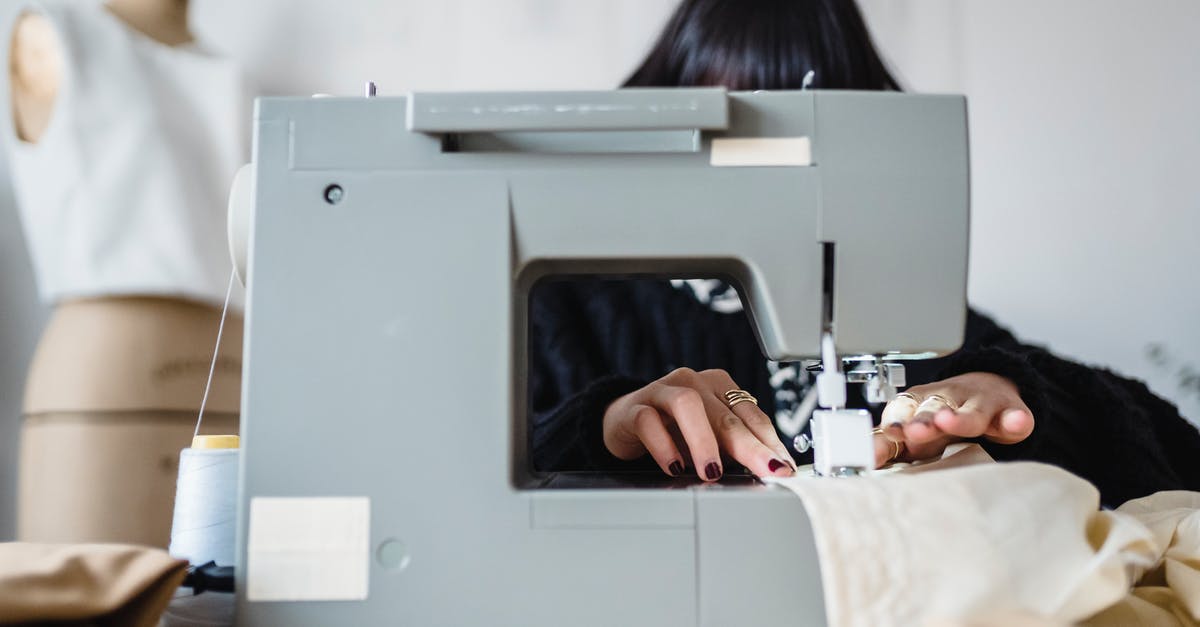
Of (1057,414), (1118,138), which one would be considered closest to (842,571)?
(1057,414)

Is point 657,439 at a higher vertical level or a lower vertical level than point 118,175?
lower

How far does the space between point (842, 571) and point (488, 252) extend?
29 centimetres

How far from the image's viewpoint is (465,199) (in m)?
0.56

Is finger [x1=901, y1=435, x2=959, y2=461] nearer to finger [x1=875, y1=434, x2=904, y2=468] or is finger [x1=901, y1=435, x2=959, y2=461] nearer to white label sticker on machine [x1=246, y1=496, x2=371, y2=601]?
finger [x1=875, y1=434, x2=904, y2=468]

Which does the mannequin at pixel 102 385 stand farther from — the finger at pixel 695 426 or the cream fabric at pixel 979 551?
the cream fabric at pixel 979 551

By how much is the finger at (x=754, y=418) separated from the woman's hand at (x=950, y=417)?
2.9 inches

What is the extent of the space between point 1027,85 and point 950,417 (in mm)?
1230

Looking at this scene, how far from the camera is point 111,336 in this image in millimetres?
1166

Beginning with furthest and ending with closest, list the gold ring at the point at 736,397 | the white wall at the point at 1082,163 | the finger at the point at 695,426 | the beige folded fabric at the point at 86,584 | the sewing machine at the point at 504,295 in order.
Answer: the white wall at the point at 1082,163 < the gold ring at the point at 736,397 < the finger at the point at 695,426 < the sewing machine at the point at 504,295 < the beige folded fabric at the point at 86,584

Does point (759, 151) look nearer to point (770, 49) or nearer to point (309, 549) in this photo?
point (309, 549)

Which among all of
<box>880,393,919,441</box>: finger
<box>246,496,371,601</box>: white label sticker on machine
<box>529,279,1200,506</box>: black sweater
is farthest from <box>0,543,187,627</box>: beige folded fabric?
<box>880,393,919,441</box>: finger

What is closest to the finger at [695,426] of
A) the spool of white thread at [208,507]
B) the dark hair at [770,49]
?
the spool of white thread at [208,507]

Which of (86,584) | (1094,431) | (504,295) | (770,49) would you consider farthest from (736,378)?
(86,584)

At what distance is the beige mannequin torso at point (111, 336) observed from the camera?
45.3 inches
